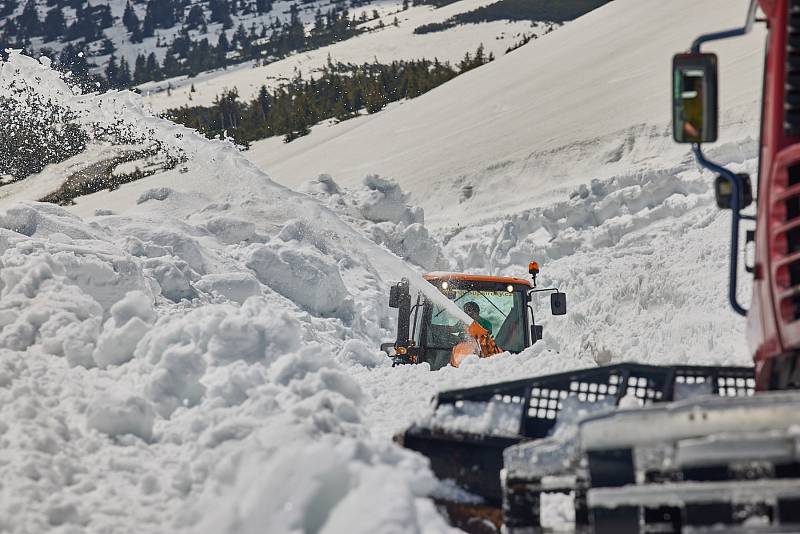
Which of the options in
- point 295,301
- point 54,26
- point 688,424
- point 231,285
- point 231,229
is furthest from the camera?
Answer: point 54,26

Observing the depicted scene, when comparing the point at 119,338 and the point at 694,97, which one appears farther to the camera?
the point at 119,338

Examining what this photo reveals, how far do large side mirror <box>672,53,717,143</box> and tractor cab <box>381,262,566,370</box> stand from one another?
6261 mm

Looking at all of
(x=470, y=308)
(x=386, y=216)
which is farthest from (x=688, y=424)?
(x=386, y=216)

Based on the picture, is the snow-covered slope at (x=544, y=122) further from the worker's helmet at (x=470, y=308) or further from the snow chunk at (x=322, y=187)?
the worker's helmet at (x=470, y=308)

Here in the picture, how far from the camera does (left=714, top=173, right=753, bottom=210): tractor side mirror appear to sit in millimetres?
5000

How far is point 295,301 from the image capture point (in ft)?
50.7

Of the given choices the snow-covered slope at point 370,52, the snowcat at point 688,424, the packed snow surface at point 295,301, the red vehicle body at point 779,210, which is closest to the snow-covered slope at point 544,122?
the packed snow surface at point 295,301

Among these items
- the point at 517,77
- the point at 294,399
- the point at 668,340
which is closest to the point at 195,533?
the point at 294,399

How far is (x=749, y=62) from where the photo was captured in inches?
1303

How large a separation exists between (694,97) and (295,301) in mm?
11203

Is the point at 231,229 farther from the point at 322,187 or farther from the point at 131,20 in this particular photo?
the point at 131,20

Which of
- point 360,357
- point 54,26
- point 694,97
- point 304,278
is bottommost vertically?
point 54,26

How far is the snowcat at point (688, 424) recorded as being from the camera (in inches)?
128

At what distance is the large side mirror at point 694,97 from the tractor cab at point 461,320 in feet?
20.5
